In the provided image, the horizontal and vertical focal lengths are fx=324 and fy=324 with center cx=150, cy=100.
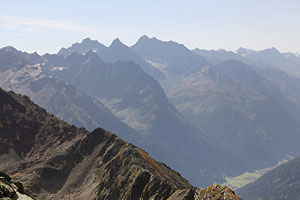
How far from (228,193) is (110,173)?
69383 millimetres

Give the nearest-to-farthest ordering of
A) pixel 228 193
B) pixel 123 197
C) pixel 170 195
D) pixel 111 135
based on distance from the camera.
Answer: pixel 228 193, pixel 170 195, pixel 123 197, pixel 111 135

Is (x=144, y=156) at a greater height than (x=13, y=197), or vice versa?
(x=144, y=156)

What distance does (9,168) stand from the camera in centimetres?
18950

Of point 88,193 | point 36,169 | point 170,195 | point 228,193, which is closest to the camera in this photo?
point 228,193

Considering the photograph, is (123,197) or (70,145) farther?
(70,145)

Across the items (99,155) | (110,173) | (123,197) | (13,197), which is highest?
(99,155)

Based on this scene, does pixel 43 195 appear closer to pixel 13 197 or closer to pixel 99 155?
pixel 99 155

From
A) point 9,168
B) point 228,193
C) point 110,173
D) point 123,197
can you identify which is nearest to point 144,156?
point 110,173

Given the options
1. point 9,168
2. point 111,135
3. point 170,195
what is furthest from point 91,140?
point 170,195

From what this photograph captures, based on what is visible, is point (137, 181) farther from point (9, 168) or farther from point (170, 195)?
point (9, 168)

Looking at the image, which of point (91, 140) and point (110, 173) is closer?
point (110, 173)

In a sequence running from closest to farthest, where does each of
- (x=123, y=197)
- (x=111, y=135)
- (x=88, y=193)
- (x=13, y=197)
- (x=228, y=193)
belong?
(x=13, y=197), (x=228, y=193), (x=123, y=197), (x=88, y=193), (x=111, y=135)

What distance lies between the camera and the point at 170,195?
121 meters

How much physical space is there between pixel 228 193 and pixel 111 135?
9866 centimetres
